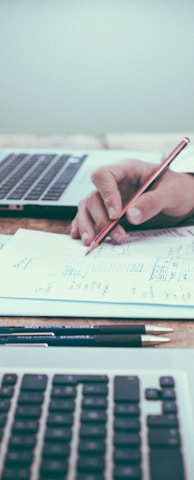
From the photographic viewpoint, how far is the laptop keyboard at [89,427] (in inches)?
13.2

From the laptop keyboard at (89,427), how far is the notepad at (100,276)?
0.12 m

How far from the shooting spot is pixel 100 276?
575 mm

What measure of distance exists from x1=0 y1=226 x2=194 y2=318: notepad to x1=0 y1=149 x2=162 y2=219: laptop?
0.28 ft

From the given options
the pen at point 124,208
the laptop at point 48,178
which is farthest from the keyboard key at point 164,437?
the laptop at point 48,178

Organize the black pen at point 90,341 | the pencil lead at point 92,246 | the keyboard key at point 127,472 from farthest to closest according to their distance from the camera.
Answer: the pencil lead at point 92,246, the black pen at point 90,341, the keyboard key at point 127,472

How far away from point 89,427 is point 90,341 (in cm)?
12

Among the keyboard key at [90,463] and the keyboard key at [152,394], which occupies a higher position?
the keyboard key at [152,394]

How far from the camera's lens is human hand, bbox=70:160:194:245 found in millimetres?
665

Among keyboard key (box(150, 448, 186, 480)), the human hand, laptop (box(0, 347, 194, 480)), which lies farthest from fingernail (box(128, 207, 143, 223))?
keyboard key (box(150, 448, 186, 480))

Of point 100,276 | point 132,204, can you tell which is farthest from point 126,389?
point 132,204

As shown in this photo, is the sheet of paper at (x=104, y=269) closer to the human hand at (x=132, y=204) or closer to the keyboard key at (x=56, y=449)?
the human hand at (x=132, y=204)

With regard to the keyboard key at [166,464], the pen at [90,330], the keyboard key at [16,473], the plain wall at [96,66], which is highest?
the plain wall at [96,66]

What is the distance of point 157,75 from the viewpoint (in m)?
1.12

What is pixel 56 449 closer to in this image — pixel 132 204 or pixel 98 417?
pixel 98 417
